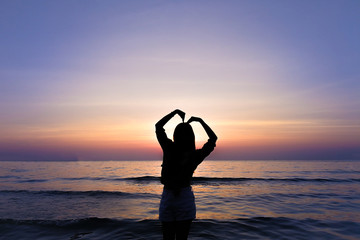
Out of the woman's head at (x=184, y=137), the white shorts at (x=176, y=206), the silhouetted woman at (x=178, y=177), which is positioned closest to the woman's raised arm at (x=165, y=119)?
the silhouetted woman at (x=178, y=177)

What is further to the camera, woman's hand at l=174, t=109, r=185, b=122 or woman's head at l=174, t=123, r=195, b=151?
woman's hand at l=174, t=109, r=185, b=122

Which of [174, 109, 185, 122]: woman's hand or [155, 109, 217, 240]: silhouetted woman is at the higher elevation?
[174, 109, 185, 122]: woman's hand

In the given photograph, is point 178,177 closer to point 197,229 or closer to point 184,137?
point 184,137

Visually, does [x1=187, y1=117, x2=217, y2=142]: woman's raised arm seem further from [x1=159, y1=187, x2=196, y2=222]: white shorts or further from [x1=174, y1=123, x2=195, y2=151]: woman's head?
[x1=159, y1=187, x2=196, y2=222]: white shorts

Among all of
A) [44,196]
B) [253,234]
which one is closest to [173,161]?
[253,234]

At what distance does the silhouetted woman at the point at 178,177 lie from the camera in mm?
3176

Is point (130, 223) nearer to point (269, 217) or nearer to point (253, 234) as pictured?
point (253, 234)

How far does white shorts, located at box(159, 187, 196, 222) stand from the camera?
126 inches

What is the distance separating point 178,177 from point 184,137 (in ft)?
1.82

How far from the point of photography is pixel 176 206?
10.4 feet

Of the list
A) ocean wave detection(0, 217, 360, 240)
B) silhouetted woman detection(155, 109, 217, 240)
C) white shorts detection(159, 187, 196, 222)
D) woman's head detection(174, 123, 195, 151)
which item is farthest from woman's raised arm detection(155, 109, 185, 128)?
ocean wave detection(0, 217, 360, 240)

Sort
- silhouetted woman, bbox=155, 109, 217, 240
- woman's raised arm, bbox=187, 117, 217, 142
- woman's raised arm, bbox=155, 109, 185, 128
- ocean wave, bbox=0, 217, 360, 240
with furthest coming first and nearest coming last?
ocean wave, bbox=0, 217, 360, 240 → woman's raised arm, bbox=187, 117, 217, 142 → woman's raised arm, bbox=155, 109, 185, 128 → silhouetted woman, bbox=155, 109, 217, 240

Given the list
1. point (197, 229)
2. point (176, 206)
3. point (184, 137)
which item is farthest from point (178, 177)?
point (197, 229)

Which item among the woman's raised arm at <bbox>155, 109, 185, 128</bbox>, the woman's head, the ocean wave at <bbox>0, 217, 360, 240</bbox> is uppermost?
the woman's raised arm at <bbox>155, 109, 185, 128</bbox>
